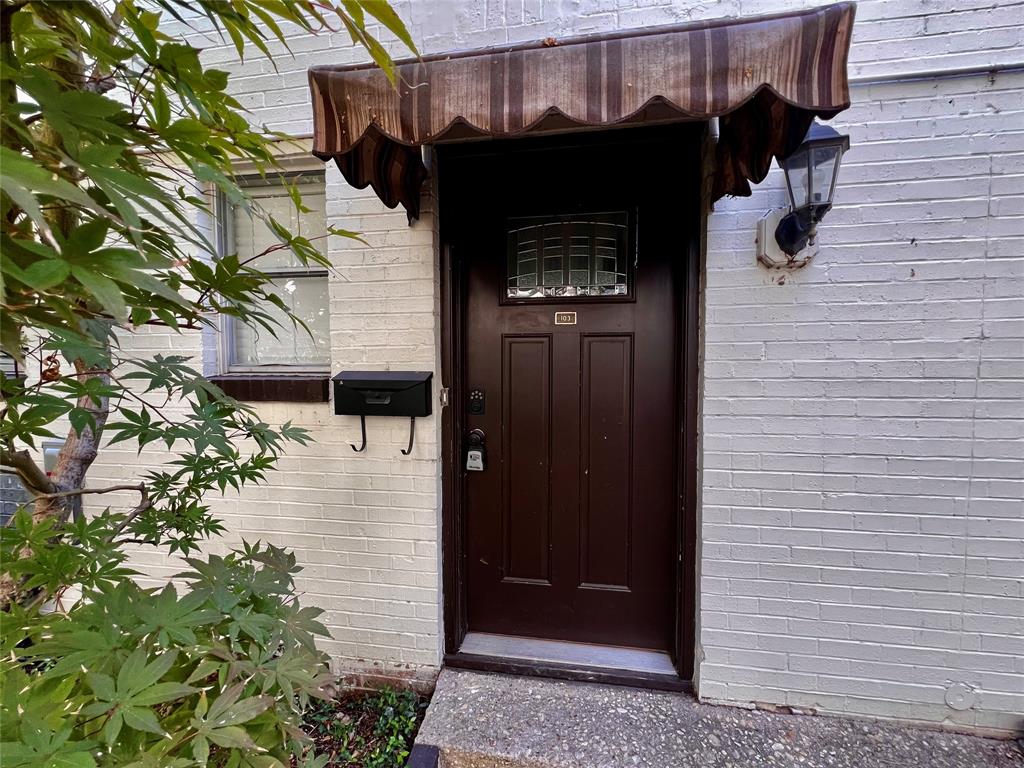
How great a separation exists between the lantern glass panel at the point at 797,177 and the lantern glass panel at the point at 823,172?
25mm

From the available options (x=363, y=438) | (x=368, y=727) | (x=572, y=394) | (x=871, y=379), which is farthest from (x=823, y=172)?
(x=368, y=727)

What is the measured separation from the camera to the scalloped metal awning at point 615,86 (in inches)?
43.8

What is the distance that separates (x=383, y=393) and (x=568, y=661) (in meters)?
1.48

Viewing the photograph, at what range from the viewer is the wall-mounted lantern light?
1.41m

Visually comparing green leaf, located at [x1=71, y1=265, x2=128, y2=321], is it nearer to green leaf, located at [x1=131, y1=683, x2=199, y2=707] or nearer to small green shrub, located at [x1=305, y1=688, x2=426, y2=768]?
green leaf, located at [x1=131, y1=683, x2=199, y2=707]

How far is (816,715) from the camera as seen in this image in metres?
1.73

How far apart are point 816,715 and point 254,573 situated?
7.14 ft

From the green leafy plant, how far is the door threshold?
A: 109 cm

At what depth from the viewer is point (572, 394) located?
6.61 feet

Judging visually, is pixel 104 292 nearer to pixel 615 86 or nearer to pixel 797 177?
pixel 615 86

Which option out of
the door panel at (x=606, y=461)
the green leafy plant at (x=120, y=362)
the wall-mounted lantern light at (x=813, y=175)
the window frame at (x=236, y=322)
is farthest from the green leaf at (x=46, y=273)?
the wall-mounted lantern light at (x=813, y=175)

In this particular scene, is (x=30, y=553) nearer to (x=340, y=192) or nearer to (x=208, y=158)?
(x=208, y=158)

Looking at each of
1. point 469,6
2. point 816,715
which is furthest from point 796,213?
point 816,715

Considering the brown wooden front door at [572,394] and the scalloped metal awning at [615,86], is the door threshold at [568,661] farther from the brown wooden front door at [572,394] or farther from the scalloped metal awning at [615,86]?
the scalloped metal awning at [615,86]
